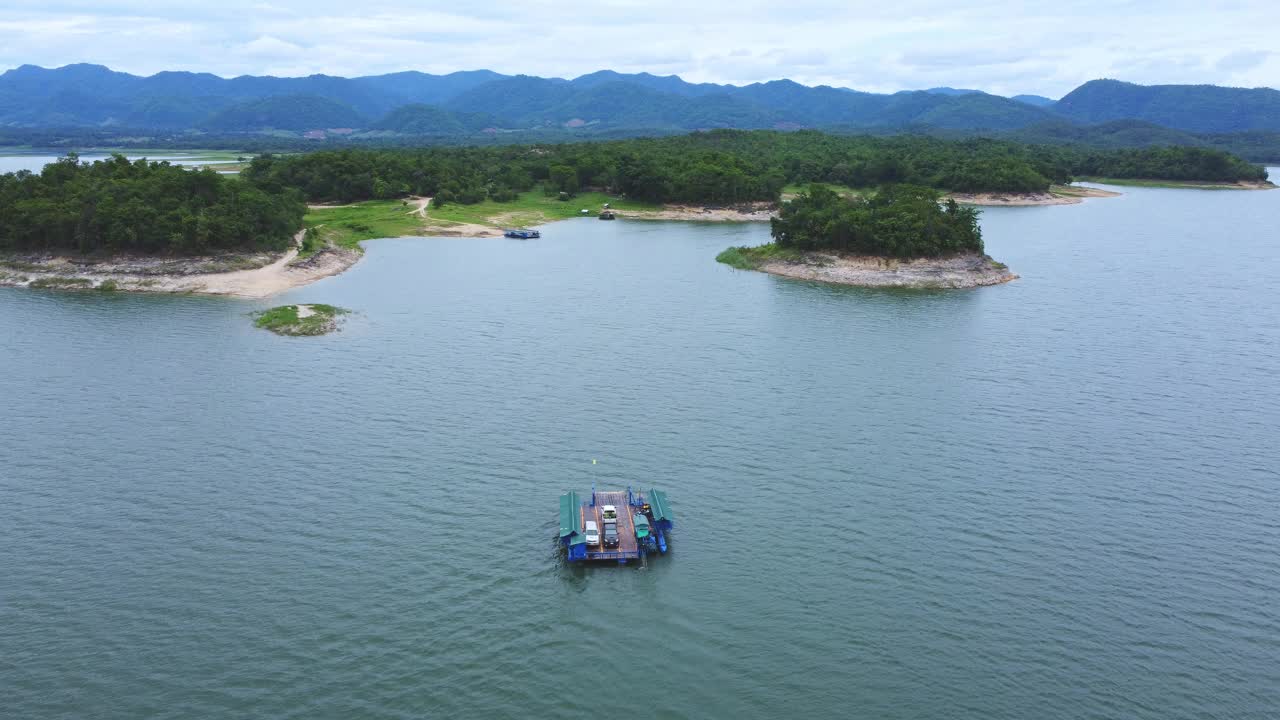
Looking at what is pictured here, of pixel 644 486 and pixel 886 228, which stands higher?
pixel 886 228

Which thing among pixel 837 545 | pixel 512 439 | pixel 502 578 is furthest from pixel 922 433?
pixel 502 578

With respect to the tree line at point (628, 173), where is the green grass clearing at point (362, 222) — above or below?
below

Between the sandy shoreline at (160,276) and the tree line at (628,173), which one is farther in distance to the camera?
the tree line at (628,173)

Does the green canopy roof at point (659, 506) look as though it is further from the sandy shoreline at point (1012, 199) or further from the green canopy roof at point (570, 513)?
the sandy shoreline at point (1012, 199)

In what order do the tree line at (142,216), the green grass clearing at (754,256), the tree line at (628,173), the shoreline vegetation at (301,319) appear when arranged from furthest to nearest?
the tree line at (628,173), the green grass clearing at (754,256), the tree line at (142,216), the shoreline vegetation at (301,319)

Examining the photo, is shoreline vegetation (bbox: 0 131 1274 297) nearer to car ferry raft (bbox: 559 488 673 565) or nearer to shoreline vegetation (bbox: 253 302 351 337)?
shoreline vegetation (bbox: 253 302 351 337)

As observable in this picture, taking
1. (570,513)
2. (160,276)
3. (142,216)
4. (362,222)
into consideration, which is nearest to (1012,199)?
(362,222)

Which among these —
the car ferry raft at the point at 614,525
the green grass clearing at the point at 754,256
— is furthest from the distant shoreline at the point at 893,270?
the car ferry raft at the point at 614,525

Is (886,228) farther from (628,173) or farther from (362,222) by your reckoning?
(362,222)
